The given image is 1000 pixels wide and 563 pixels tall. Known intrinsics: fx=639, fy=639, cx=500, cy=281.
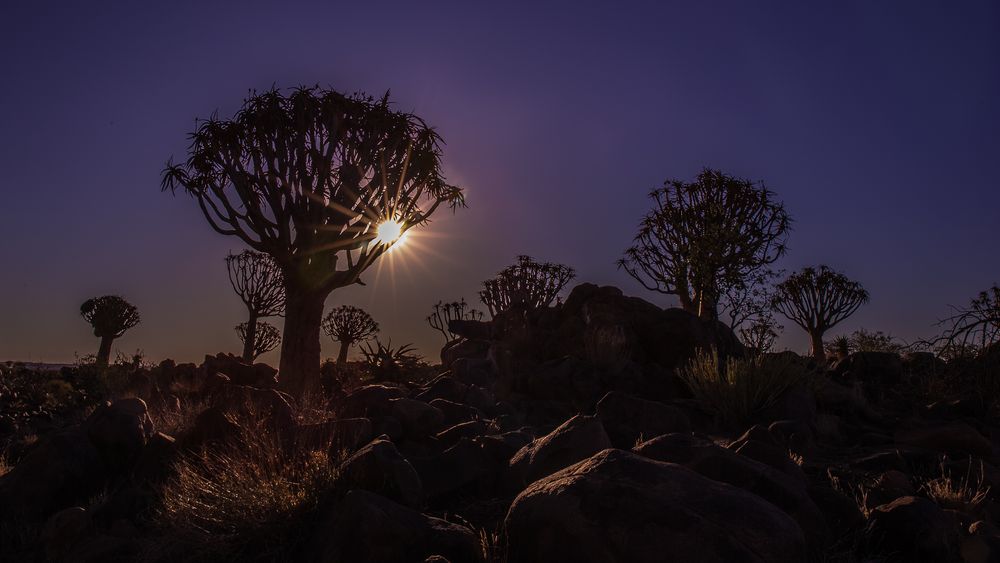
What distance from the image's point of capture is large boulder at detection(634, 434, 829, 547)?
3.67 metres

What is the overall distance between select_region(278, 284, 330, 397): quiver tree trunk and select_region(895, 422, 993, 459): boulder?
898cm

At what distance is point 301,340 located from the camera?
1152cm

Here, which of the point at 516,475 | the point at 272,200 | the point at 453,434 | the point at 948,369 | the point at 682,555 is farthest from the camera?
the point at 272,200

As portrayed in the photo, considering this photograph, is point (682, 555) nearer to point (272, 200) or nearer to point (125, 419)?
point (125, 419)

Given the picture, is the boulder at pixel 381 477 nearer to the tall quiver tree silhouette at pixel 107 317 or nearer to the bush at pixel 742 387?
the bush at pixel 742 387

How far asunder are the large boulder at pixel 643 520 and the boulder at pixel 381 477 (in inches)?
43.2

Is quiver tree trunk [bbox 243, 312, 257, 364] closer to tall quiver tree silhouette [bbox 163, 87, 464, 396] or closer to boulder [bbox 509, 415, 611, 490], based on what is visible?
tall quiver tree silhouette [bbox 163, 87, 464, 396]

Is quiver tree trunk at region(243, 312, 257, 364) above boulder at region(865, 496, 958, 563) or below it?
above

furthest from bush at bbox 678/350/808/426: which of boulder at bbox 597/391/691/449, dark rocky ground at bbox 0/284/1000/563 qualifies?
boulder at bbox 597/391/691/449

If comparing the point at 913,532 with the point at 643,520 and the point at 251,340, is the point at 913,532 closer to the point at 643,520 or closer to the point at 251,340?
the point at 643,520

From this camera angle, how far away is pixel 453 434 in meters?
6.34

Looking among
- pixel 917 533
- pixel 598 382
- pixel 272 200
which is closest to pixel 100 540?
pixel 917 533

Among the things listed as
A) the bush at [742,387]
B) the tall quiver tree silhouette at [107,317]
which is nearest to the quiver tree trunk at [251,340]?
the tall quiver tree silhouette at [107,317]

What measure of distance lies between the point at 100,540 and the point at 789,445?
19.4ft
